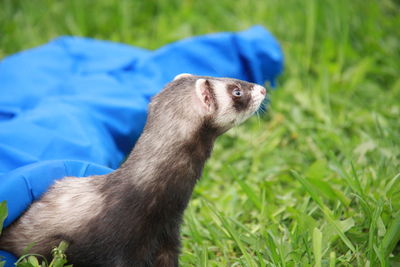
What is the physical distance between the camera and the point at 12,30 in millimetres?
3932

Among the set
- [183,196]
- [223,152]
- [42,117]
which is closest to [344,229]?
[183,196]

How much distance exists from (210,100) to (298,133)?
1.33 m

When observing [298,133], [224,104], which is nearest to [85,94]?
[224,104]

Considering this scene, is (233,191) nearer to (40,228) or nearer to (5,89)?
(40,228)

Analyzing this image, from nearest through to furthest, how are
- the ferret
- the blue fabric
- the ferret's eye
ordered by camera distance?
1. the ferret
2. the ferret's eye
3. the blue fabric

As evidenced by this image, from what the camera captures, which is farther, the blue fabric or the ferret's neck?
the blue fabric

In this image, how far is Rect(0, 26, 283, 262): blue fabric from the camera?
6.86 feet

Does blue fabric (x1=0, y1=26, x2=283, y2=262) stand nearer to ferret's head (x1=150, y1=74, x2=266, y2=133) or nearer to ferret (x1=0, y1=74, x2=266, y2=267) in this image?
ferret (x1=0, y1=74, x2=266, y2=267)

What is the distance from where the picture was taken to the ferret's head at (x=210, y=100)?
1817 mm

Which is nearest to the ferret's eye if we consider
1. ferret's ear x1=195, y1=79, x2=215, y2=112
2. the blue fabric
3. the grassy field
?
ferret's ear x1=195, y1=79, x2=215, y2=112

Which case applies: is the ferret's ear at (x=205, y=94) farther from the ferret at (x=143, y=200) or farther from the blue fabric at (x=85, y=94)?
the blue fabric at (x=85, y=94)

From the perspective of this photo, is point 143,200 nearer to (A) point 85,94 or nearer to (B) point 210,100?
(B) point 210,100

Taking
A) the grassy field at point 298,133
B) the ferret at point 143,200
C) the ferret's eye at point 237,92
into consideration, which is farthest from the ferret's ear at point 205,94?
the grassy field at point 298,133

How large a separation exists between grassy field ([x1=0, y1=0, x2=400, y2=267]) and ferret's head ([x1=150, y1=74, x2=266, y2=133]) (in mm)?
349
